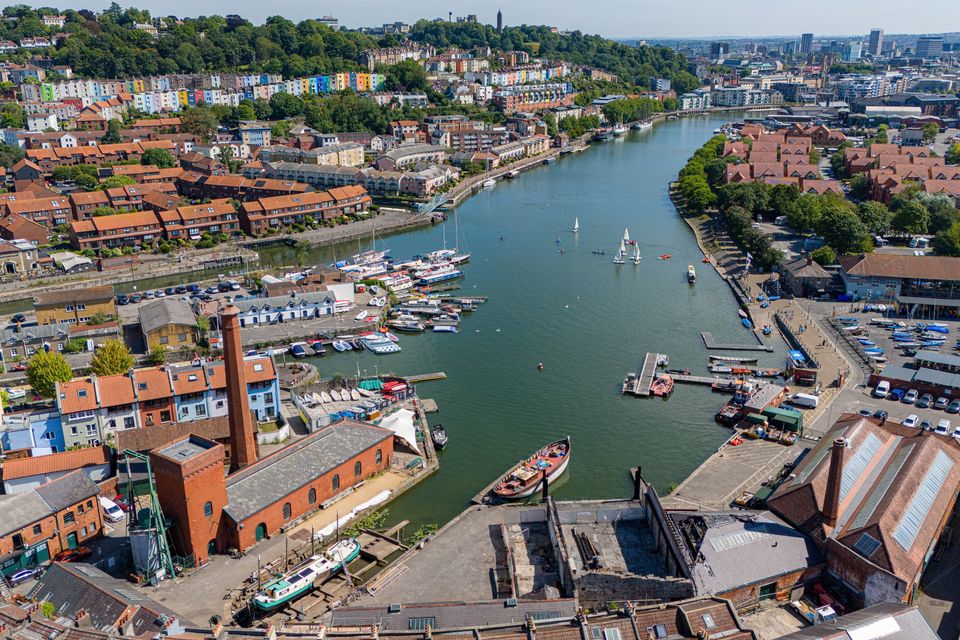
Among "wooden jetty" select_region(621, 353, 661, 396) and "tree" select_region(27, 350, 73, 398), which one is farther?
"wooden jetty" select_region(621, 353, 661, 396)

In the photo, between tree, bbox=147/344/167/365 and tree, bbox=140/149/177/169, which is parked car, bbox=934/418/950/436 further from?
tree, bbox=140/149/177/169

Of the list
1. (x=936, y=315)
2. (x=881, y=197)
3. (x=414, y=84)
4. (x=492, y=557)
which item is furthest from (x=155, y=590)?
(x=414, y=84)

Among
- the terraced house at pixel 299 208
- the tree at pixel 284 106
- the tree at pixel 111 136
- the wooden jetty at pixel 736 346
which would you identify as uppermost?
the tree at pixel 284 106

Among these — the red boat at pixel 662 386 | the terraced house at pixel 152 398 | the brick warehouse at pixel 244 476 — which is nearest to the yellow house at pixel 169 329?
the terraced house at pixel 152 398

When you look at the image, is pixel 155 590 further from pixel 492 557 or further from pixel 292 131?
pixel 292 131

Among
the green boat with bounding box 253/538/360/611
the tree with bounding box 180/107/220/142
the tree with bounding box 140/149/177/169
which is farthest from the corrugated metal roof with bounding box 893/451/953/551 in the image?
the tree with bounding box 180/107/220/142

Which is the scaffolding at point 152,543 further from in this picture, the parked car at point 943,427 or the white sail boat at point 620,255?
the white sail boat at point 620,255
